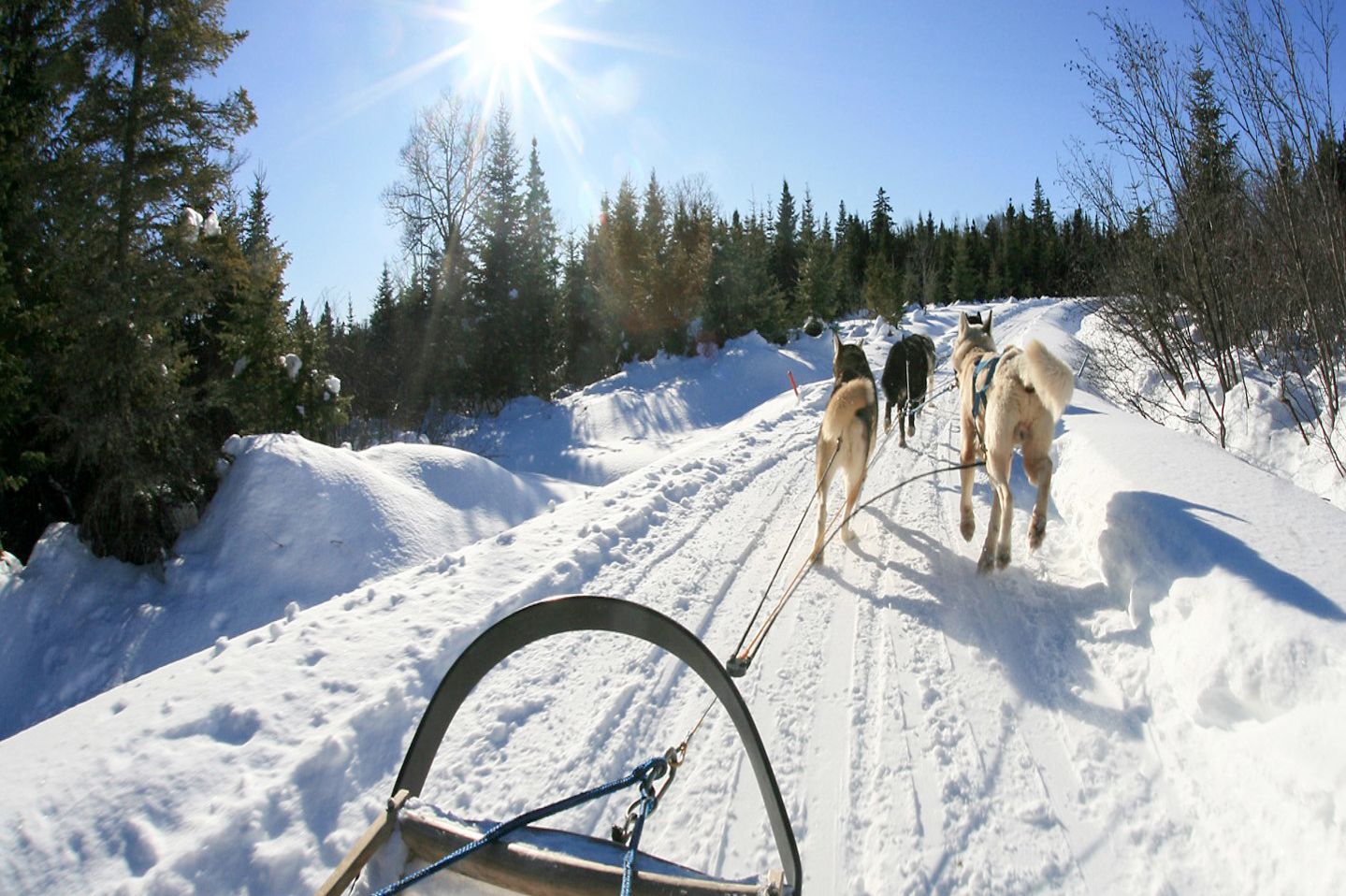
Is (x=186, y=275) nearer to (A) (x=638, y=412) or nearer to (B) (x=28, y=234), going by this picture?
(B) (x=28, y=234)

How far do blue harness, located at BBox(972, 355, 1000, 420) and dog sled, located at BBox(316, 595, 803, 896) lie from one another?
3.93m

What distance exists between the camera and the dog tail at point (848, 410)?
185 inches

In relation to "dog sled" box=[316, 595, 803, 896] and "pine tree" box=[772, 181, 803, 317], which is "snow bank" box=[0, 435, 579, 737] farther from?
"pine tree" box=[772, 181, 803, 317]

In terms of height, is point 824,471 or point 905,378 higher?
point 905,378

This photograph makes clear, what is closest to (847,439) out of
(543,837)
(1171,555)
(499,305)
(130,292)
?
(1171,555)

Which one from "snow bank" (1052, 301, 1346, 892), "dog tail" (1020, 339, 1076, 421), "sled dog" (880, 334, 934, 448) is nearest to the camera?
"snow bank" (1052, 301, 1346, 892)

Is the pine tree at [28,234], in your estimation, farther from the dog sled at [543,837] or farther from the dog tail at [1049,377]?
the dog tail at [1049,377]

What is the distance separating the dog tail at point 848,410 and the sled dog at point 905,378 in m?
3.65

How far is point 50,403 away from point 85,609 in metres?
2.89

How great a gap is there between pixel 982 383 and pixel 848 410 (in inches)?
40.7

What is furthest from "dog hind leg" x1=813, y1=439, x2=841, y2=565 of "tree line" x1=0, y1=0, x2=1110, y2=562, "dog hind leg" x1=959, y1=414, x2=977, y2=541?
"tree line" x1=0, y1=0, x2=1110, y2=562

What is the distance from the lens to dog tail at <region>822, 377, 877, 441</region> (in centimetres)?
470

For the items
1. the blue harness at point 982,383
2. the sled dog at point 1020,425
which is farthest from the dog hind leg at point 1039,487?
the blue harness at point 982,383

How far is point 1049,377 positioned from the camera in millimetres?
Result: 3840
